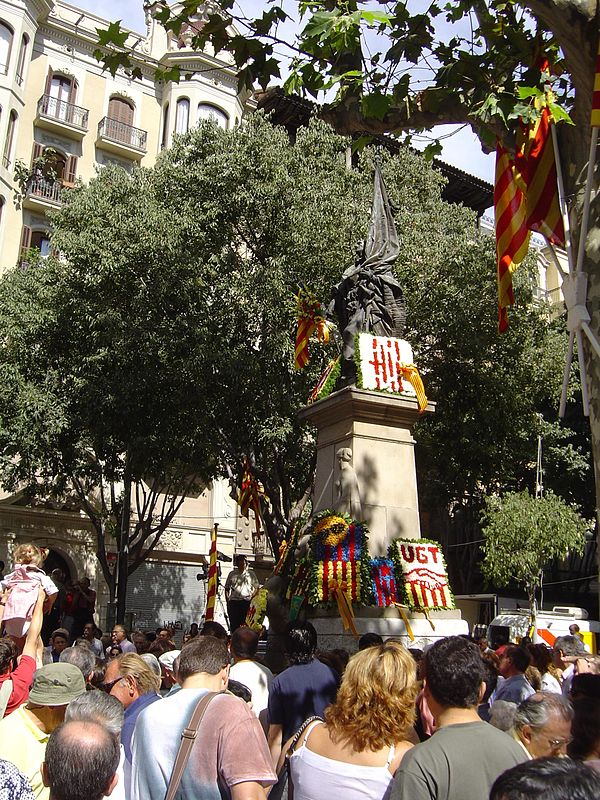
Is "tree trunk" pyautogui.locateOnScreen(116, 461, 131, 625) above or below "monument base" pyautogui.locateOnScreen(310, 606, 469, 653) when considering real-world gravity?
above

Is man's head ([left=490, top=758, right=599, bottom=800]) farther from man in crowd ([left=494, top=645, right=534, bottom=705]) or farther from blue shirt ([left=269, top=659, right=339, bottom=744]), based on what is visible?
man in crowd ([left=494, top=645, right=534, bottom=705])

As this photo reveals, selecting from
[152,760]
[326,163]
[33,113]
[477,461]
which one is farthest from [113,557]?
[152,760]

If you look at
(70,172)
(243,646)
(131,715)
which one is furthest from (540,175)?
(70,172)

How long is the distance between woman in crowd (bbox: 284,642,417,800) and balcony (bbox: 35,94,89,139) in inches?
1347

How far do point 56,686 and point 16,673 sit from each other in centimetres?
93

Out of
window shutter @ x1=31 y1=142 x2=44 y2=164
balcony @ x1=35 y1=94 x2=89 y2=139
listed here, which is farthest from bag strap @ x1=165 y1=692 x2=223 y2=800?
balcony @ x1=35 y1=94 x2=89 y2=139

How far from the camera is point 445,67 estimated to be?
7.35 m

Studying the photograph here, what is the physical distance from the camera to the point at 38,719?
11.6 ft

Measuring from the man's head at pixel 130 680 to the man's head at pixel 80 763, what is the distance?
84.0 inches

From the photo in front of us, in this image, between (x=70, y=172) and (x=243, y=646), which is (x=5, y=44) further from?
(x=243, y=646)

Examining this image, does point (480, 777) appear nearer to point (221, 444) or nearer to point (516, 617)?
point (221, 444)

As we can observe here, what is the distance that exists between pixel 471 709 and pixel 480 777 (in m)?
0.34

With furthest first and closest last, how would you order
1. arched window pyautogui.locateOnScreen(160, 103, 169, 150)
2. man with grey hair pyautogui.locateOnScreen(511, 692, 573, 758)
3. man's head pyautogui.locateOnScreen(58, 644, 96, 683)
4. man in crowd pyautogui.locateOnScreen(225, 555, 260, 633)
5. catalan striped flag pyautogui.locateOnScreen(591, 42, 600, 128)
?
1. arched window pyautogui.locateOnScreen(160, 103, 169, 150)
2. man in crowd pyautogui.locateOnScreen(225, 555, 260, 633)
3. catalan striped flag pyautogui.locateOnScreen(591, 42, 600, 128)
4. man's head pyautogui.locateOnScreen(58, 644, 96, 683)
5. man with grey hair pyautogui.locateOnScreen(511, 692, 573, 758)

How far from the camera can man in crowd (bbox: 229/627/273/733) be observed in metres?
5.42
